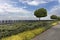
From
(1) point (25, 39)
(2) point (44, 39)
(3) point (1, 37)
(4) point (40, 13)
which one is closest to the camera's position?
(3) point (1, 37)

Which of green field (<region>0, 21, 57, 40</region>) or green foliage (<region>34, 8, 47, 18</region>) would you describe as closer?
green field (<region>0, 21, 57, 40</region>)

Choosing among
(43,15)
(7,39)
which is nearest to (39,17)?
(43,15)

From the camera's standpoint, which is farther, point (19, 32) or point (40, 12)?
point (40, 12)

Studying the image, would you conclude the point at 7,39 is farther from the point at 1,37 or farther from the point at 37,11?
the point at 37,11

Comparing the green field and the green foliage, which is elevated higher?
the green field

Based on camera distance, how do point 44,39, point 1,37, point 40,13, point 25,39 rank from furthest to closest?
point 40,13
point 44,39
point 25,39
point 1,37

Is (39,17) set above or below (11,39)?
below

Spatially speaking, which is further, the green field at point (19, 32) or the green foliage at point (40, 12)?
the green foliage at point (40, 12)

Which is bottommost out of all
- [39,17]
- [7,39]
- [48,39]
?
[39,17]

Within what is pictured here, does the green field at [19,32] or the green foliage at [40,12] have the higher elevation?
the green field at [19,32]

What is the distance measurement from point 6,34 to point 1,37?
158cm

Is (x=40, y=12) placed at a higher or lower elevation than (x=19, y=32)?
lower

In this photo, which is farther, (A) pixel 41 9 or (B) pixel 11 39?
(A) pixel 41 9

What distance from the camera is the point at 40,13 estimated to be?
94625 millimetres
